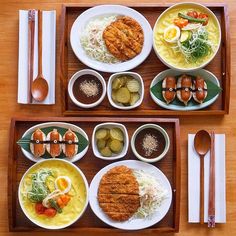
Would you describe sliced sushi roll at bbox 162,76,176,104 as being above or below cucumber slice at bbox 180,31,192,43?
below

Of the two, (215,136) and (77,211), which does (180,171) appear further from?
(77,211)

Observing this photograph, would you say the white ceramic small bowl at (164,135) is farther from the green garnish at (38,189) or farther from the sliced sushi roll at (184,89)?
the green garnish at (38,189)

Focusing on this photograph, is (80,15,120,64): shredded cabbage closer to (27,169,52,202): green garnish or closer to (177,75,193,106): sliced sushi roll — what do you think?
(177,75,193,106): sliced sushi roll

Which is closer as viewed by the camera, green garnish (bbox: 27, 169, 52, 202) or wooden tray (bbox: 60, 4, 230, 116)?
green garnish (bbox: 27, 169, 52, 202)

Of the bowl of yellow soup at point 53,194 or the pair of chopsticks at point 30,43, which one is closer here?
the bowl of yellow soup at point 53,194

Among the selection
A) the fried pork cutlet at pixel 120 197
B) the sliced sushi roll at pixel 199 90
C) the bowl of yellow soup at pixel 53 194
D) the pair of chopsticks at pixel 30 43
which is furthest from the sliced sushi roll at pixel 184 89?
the pair of chopsticks at pixel 30 43

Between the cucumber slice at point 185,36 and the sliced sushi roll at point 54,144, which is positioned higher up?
the cucumber slice at point 185,36

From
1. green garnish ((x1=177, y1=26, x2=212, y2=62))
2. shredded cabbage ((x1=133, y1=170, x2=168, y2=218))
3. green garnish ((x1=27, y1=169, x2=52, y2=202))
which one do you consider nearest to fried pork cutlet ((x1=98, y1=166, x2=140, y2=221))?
shredded cabbage ((x1=133, y1=170, x2=168, y2=218))
